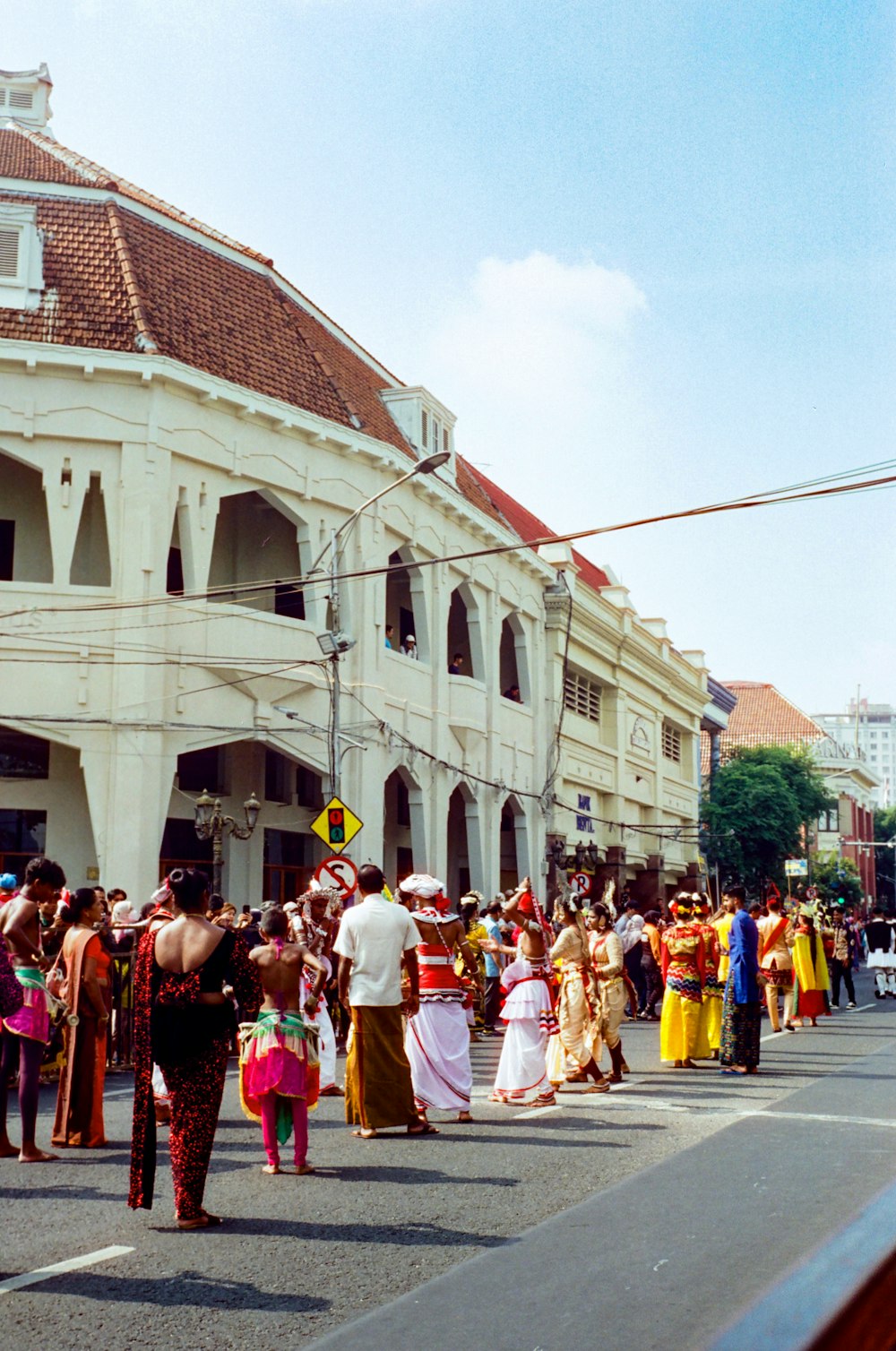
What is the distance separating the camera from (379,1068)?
32.4 feet

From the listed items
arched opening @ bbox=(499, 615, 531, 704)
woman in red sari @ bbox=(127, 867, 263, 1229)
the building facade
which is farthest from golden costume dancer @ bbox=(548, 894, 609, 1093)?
the building facade

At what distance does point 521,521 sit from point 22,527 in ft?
53.2

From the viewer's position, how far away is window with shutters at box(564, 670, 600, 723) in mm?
35938

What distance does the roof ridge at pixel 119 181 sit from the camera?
2591 centimetres

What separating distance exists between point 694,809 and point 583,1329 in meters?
43.1

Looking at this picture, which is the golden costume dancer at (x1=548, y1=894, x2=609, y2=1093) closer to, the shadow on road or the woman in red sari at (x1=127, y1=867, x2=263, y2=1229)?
the shadow on road

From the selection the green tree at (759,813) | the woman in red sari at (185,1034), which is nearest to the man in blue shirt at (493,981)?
the woman in red sari at (185,1034)

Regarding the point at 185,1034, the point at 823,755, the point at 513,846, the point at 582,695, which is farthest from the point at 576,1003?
the point at 823,755

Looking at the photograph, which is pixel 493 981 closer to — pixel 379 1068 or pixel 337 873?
pixel 337 873

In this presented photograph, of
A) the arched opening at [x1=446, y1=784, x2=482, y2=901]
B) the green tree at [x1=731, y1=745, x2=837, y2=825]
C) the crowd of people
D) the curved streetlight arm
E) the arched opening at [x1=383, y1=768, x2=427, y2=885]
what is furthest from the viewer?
the green tree at [x1=731, y1=745, x2=837, y2=825]

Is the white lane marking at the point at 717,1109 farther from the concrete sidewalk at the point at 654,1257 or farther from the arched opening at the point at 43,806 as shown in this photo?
the arched opening at the point at 43,806

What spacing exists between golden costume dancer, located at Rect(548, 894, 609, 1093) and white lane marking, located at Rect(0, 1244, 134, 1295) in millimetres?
6402

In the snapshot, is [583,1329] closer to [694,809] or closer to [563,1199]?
[563,1199]

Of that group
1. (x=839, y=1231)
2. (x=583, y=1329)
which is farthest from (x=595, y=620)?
(x=839, y=1231)
